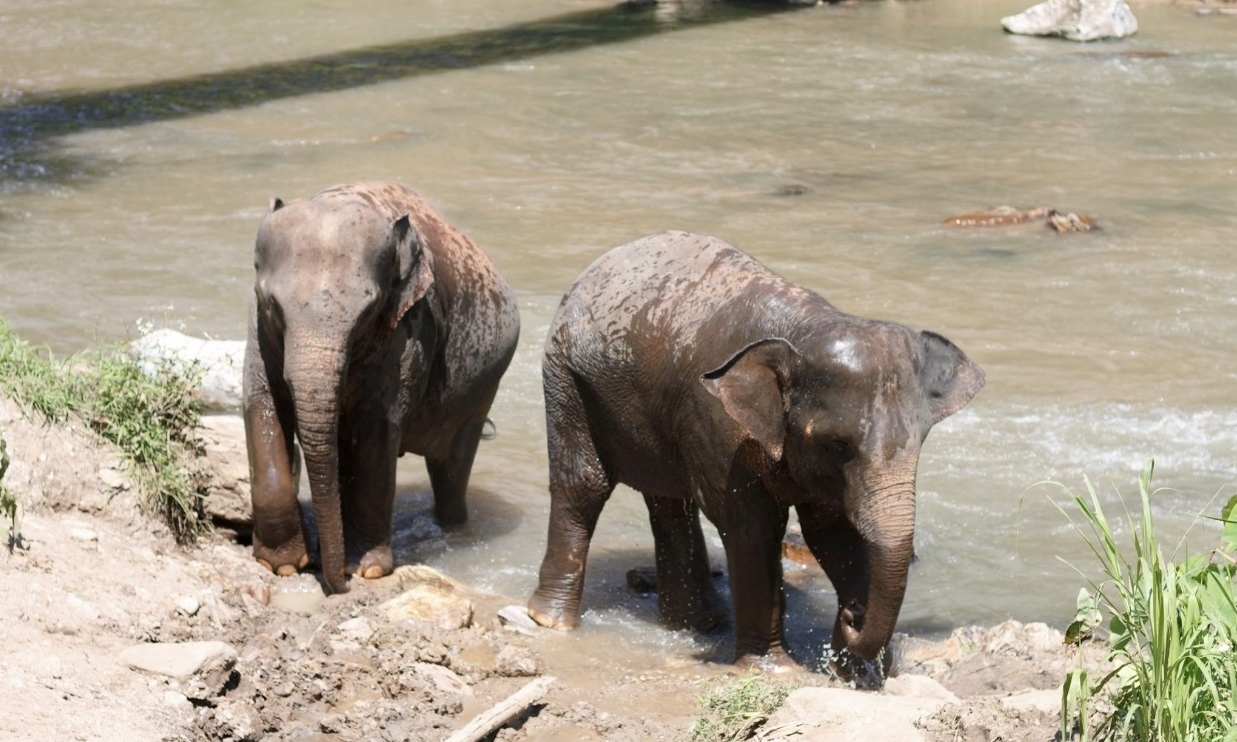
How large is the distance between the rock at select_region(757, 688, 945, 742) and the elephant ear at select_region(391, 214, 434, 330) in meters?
2.81

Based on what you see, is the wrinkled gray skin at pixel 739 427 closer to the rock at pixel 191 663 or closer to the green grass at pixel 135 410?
the green grass at pixel 135 410

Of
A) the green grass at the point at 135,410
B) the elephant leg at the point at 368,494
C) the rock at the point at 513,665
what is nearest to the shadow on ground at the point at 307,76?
the green grass at the point at 135,410

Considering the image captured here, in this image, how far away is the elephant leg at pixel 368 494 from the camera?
720 cm

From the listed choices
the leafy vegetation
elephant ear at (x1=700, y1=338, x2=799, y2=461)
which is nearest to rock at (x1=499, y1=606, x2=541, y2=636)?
elephant ear at (x1=700, y1=338, x2=799, y2=461)

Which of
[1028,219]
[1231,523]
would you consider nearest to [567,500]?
[1231,523]

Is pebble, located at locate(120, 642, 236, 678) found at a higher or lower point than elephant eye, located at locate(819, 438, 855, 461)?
lower

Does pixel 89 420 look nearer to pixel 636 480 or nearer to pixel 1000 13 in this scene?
pixel 636 480

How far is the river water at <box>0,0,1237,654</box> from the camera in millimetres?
8422

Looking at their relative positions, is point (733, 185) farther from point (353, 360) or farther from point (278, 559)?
point (278, 559)

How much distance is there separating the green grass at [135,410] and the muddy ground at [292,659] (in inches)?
4.2

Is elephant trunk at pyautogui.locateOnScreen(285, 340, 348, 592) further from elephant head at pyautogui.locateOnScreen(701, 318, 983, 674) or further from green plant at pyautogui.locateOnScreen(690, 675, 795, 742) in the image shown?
green plant at pyautogui.locateOnScreen(690, 675, 795, 742)

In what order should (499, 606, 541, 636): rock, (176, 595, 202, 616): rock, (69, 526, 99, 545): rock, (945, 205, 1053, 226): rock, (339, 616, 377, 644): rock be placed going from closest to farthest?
(176, 595, 202, 616): rock, (339, 616, 377, 644): rock, (69, 526, 99, 545): rock, (499, 606, 541, 636): rock, (945, 205, 1053, 226): rock

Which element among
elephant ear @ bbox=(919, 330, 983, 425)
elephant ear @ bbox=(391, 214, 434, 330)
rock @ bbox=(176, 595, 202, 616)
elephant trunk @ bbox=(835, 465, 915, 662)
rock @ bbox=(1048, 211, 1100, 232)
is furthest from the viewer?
rock @ bbox=(1048, 211, 1100, 232)

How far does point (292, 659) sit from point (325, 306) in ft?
4.85
